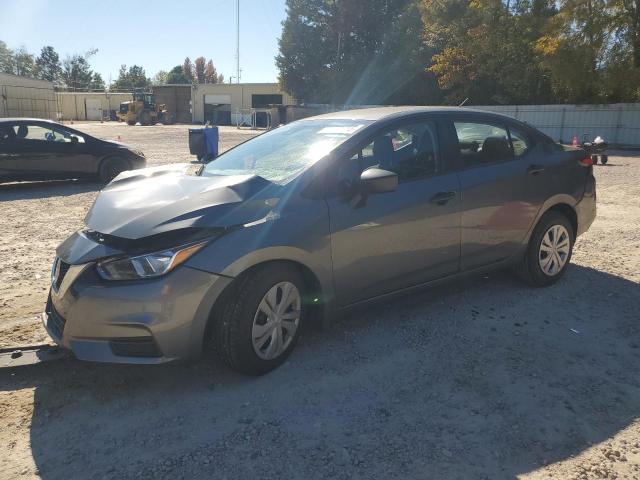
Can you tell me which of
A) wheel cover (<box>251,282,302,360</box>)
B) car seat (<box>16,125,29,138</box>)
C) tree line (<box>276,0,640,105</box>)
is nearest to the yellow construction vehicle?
tree line (<box>276,0,640,105</box>)

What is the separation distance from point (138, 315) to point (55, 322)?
745 millimetres

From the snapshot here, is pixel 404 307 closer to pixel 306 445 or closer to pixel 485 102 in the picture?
pixel 306 445

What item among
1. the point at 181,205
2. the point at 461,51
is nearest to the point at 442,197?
the point at 181,205

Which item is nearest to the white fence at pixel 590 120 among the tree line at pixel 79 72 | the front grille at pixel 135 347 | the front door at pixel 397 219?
the front door at pixel 397 219

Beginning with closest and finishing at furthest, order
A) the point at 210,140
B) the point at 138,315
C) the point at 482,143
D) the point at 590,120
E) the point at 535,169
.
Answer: the point at 138,315
the point at 482,143
the point at 535,169
the point at 210,140
the point at 590,120

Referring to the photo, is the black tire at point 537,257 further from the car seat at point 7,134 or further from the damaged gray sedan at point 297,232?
the car seat at point 7,134

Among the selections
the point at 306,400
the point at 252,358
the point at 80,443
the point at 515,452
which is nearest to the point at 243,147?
the point at 252,358

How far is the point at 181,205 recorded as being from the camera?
330cm

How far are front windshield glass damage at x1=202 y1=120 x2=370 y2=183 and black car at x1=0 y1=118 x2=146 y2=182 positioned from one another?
776 cm

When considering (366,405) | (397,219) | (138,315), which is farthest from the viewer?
(397,219)

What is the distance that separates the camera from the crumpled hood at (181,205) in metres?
3.15

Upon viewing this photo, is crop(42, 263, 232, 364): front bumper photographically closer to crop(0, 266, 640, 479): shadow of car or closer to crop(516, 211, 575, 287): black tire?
crop(0, 266, 640, 479): shadow of car

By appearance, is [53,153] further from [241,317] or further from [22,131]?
[241,317]

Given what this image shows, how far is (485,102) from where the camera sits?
35.0 metres
